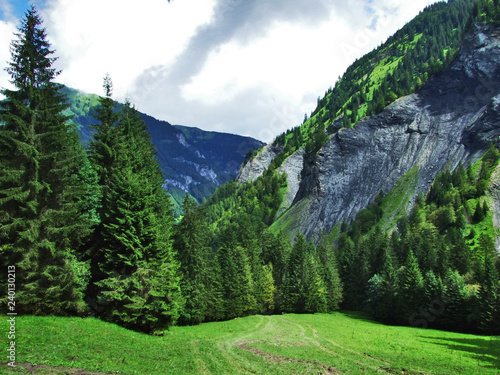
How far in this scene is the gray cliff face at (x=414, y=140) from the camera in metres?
133

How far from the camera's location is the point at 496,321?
1833 inches

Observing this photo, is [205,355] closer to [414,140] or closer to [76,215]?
[76,215]

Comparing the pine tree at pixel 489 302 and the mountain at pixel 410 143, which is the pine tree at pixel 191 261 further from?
the mountain at pixel 410 143

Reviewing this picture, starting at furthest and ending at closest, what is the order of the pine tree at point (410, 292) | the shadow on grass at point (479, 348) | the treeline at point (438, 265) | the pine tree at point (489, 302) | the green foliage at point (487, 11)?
the green foliage at point (487, 11) → the pine tree at point (410, 292) → the treeline at point (438, 265) → the pine tree at point (489, 302) → the shadow on grass at point (479, 348)

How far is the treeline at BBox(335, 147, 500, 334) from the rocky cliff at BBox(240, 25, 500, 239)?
19.4 m

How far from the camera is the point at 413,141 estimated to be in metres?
151

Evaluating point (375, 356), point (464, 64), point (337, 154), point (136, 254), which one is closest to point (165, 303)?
point (136, 254)

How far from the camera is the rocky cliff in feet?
437

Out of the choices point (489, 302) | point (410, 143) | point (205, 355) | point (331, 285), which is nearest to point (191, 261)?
point (205, 355)

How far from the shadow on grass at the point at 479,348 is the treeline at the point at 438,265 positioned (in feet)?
34.2

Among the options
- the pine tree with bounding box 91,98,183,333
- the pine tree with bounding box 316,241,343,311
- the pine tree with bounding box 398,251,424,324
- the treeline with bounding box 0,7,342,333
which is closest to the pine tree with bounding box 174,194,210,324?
the treeline with bounding box 0,7,342,333

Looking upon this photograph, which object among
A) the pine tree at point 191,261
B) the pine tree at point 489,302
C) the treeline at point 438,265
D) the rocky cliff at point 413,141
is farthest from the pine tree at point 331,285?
the rocky cliff at point 413,141

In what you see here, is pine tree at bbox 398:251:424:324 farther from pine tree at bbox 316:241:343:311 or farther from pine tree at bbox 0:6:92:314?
pine tree at bbox 0:6:92:314

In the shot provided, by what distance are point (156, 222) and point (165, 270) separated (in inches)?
184
